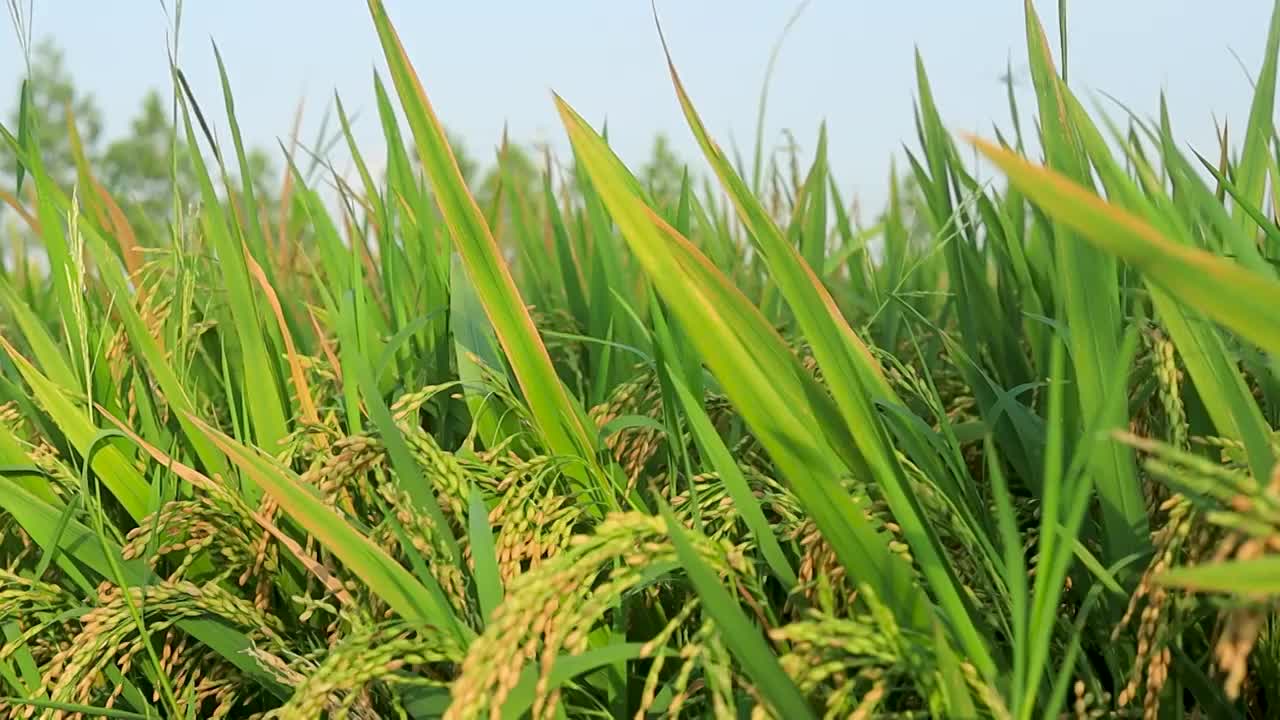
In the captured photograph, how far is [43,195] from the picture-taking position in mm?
1399

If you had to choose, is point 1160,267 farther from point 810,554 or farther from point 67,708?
point 67,708

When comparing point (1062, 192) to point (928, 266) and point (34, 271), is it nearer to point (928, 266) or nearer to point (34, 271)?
point (928, 266)

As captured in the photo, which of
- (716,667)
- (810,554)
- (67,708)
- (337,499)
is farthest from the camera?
(337,499)

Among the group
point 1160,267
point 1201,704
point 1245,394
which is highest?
point 1160,267

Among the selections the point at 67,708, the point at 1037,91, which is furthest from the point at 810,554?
the point at 67,708

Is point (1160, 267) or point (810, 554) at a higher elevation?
point (1160, 267)

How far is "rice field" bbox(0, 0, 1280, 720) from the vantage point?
0.66 meters

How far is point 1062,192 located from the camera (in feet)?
1.61

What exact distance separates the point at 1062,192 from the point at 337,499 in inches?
31.1

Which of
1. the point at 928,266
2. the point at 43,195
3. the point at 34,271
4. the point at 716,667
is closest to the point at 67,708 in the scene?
the point at 716,667

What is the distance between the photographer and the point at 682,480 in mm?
1116

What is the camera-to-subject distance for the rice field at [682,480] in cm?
66

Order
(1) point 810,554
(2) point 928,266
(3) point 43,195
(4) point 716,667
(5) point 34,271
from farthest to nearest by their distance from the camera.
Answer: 1. (5) point 34,271
2. (2) point 928,266
3. (3) point 43,195
4. (1) point 810,554
5. (4) point 716,667

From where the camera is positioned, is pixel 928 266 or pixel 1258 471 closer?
pixel 1258 471
